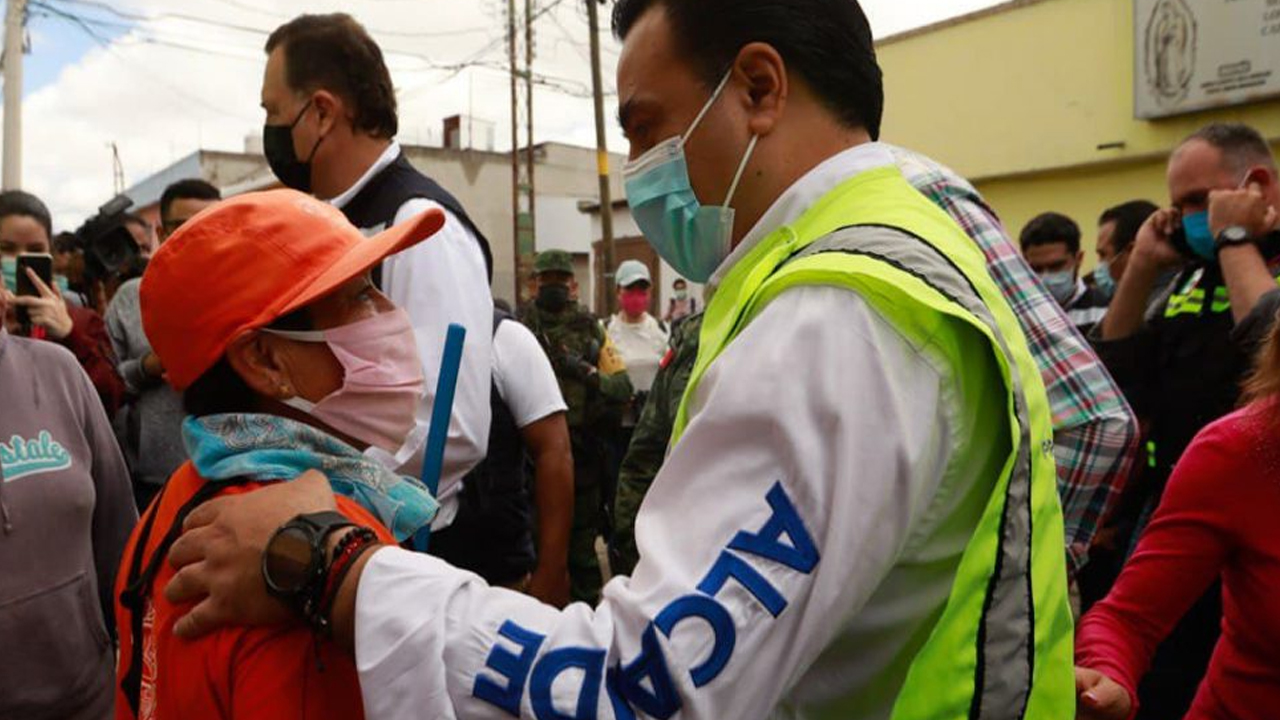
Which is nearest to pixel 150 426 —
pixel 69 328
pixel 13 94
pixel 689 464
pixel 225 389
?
pixel 69 328

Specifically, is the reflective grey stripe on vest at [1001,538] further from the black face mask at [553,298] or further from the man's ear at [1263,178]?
the black face mask at [553,298]

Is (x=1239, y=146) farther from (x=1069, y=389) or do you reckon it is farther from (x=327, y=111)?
(x=327, y=111)

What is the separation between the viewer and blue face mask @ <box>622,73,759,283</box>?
1412 mm

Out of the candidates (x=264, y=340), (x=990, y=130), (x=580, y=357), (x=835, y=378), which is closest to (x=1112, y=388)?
(x=835, y=378)

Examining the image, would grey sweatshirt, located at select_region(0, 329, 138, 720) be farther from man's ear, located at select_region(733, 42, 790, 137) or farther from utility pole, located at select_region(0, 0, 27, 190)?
utility pole, located at select_region(0, 0, 27, 190)

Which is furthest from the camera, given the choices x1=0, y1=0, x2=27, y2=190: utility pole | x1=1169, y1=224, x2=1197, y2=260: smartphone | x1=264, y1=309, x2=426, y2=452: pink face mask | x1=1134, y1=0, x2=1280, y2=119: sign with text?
x1=0, y1=0, x2=27, y2=190: utility pole

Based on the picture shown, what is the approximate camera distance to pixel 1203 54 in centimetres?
1309

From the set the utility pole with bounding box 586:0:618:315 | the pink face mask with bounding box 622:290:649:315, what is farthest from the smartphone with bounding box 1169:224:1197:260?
the utility pole with bounding box 586:0:618:315

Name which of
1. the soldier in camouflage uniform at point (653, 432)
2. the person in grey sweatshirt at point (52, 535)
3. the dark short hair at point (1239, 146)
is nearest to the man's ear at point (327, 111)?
the person in grey sweatshirt at point (52, 535)

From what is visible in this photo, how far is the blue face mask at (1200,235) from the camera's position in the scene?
322 centimetres

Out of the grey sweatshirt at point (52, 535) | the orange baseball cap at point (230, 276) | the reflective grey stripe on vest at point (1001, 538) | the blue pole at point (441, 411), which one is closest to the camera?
the reflective grey stripe on vest at point (1001, 538)

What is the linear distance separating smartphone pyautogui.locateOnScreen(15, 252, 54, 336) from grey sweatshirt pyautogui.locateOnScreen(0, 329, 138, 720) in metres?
1.25

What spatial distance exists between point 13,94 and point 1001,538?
15824 millimetres

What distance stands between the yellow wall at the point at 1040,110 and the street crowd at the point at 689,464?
A: 12.9m
